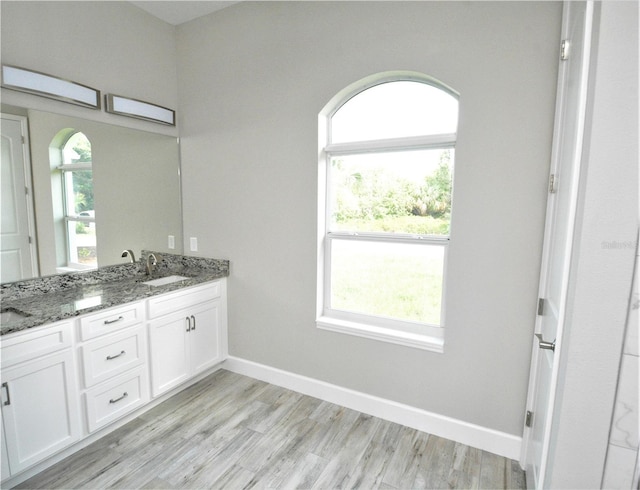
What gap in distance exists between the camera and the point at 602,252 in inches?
38.4

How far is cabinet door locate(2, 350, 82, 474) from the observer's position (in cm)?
169

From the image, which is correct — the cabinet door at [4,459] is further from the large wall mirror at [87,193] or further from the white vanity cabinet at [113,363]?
the large wall mirror at [87,193]

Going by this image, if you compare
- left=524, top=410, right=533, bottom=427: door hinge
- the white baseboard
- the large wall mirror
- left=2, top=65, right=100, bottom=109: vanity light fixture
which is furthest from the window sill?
left=2, top=65, right=100, bottom=109: vanity light fixture

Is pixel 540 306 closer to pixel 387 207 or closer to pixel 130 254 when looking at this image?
pixel 387 207

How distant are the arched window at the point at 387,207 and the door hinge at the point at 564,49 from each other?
0.58 meters

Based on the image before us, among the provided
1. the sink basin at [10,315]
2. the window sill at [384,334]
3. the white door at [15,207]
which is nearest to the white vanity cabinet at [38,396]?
the sink basin at [10,315]

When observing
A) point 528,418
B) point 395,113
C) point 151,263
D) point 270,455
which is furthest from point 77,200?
point 528,418

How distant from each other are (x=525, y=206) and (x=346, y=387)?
1.71 meters

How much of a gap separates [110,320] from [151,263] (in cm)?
90

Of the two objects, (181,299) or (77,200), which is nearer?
(77,200)

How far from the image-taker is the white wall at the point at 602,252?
92 cm

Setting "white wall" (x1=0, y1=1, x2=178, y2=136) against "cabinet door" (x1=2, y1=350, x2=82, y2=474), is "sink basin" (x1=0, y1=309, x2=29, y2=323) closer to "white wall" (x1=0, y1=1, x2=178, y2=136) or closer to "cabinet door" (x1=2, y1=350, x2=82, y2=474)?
"cabinet door" (x1=2, y1=350, x2=82, y2=474)

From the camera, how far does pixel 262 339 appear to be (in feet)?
9.48

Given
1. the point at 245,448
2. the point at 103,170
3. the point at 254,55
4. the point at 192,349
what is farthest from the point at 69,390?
the point at 254,55
